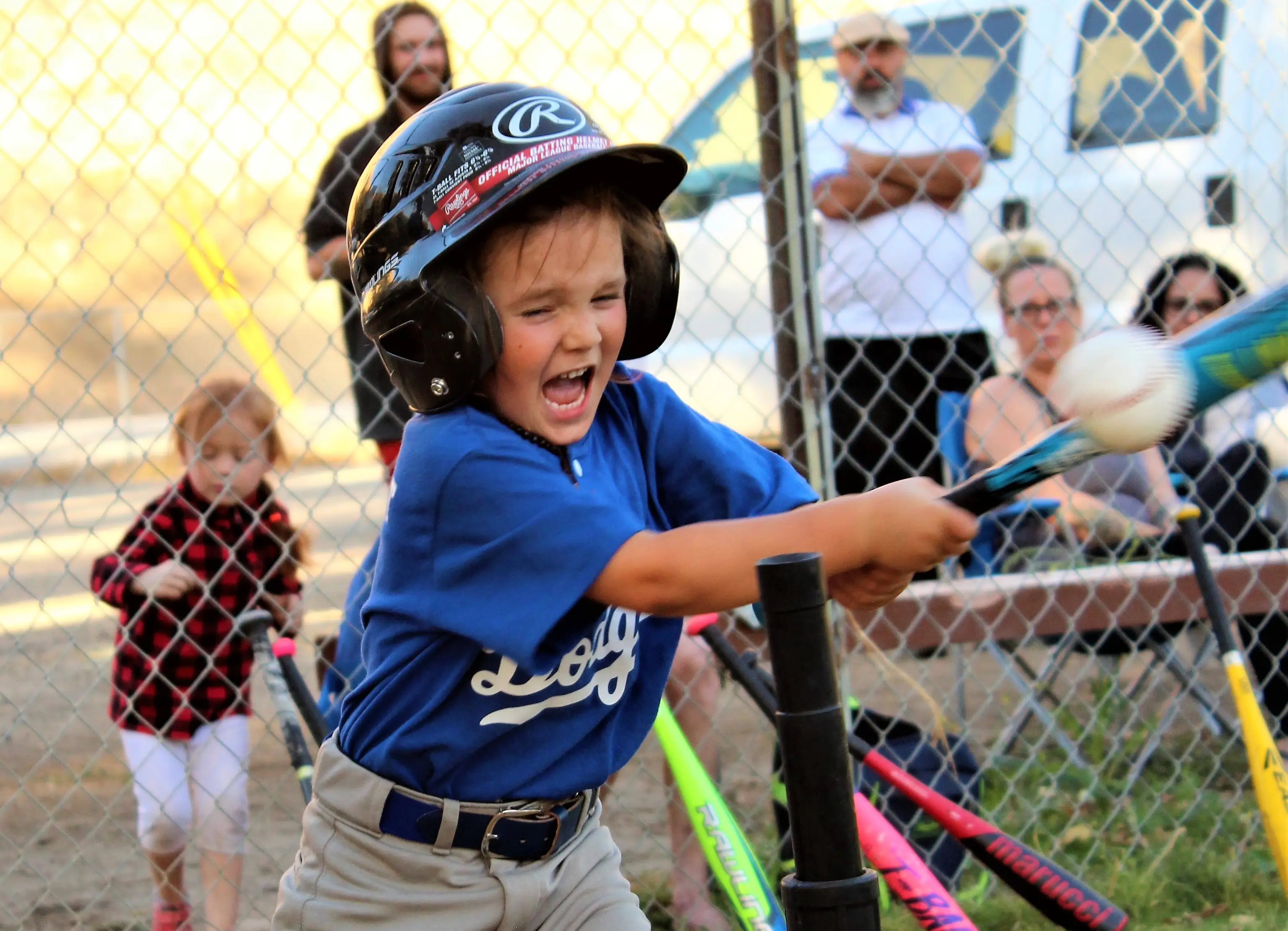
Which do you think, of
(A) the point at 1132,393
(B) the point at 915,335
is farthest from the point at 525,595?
(B) the point at 915,335

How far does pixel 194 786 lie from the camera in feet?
11.2

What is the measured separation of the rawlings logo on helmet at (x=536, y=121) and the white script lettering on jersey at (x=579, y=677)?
1.95 ft

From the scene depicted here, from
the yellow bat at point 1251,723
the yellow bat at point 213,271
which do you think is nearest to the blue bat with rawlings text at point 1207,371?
the yellow bat at point 1251,723

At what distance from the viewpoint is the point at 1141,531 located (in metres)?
3.95

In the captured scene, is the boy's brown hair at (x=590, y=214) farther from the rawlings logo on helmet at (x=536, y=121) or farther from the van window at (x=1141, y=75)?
the van window at (x=1141, y=75)

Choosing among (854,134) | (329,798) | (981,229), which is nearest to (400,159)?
(329,798)

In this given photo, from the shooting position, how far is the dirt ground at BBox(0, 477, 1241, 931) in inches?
141

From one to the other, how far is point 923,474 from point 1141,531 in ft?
2.46

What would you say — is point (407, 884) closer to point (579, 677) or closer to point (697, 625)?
point (579, 677)

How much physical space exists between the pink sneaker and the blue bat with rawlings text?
2.39 m

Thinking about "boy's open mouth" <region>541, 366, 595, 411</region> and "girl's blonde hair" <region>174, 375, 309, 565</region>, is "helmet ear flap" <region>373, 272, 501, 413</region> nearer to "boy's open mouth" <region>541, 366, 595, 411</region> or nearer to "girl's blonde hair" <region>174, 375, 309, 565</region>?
"boy's open mouth" <region>541, 366, 595, 411</region>

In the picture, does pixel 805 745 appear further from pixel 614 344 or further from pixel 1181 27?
pixel 1181 27

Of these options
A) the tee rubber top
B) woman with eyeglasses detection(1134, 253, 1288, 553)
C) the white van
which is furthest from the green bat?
the white van

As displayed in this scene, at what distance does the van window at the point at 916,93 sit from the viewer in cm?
512
